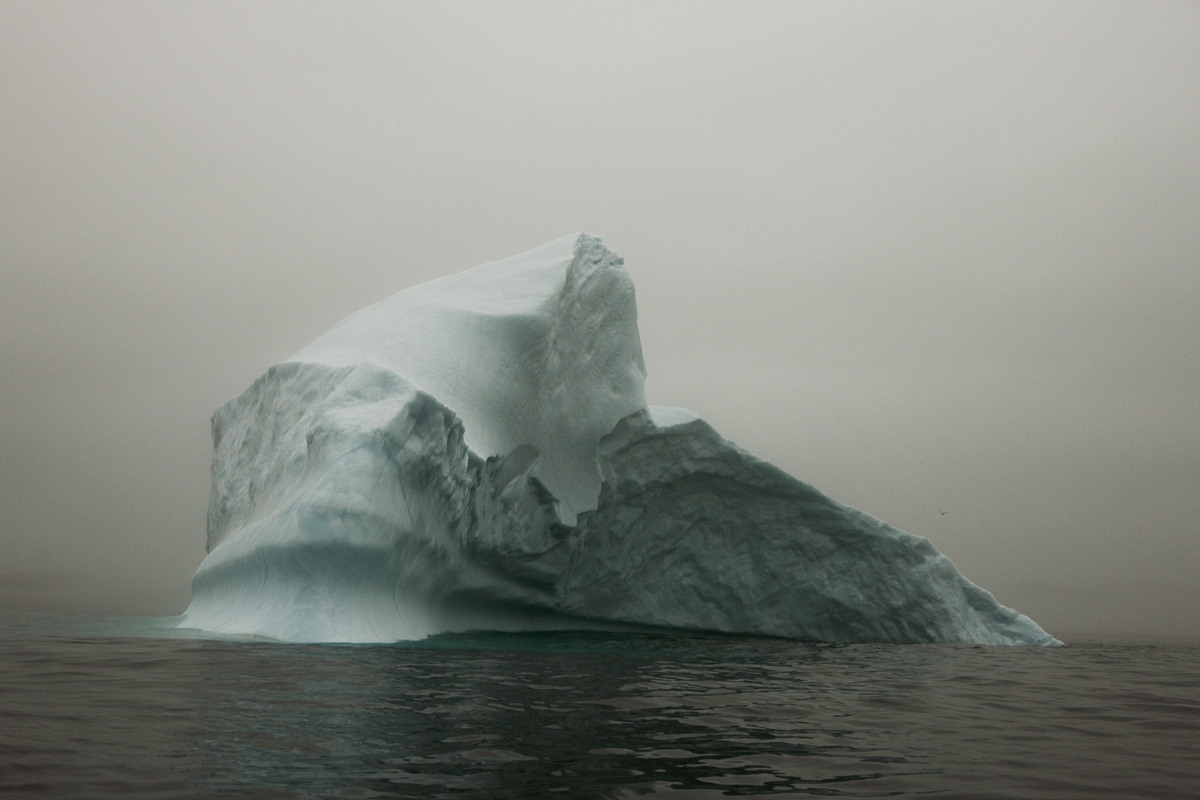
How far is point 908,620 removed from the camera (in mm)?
11188

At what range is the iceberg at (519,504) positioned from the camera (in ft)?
23.6

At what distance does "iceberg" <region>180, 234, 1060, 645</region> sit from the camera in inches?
283

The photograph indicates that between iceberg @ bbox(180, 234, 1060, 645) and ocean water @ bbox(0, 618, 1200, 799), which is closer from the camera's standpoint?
ocean water @ bbox(0, 618, 1200, 799)

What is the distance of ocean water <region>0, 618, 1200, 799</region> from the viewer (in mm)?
2742

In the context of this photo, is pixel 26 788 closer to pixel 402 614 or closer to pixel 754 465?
pixel 402 614

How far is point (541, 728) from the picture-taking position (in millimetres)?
3582

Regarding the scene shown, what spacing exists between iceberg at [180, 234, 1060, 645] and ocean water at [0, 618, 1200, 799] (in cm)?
104

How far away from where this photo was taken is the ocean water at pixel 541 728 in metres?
2.74

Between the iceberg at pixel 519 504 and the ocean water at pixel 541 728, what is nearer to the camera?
the ocean water at pixel 541 728

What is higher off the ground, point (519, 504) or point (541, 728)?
point (519, 504)

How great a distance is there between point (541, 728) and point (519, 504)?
20.7ft

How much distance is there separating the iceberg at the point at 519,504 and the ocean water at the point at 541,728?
1.04 metres

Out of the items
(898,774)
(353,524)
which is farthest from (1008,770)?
(353,524)

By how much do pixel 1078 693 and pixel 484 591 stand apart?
614 centimetres
